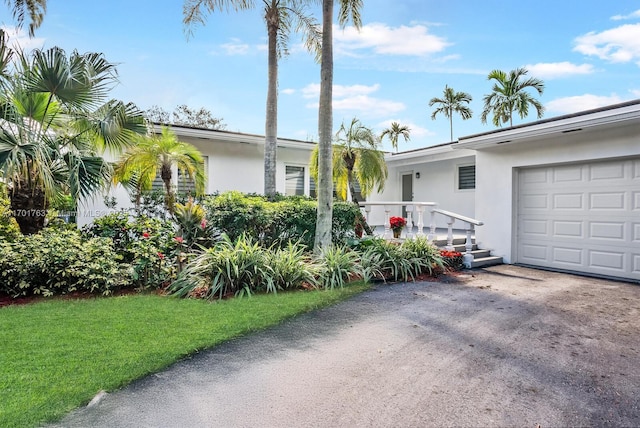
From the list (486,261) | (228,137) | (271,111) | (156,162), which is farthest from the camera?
(228,137)

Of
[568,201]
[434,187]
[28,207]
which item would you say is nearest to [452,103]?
[434,187]

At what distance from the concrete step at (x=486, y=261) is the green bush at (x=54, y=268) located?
733cm

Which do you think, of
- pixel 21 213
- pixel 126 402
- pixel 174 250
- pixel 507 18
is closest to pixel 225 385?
pixel 126 402

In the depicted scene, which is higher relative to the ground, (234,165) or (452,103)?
(452,103)

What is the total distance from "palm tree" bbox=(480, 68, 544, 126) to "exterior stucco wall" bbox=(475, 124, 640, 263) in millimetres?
11391

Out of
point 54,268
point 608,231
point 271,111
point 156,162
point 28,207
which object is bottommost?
point 54,268

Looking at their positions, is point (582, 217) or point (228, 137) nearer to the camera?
point (582, 217)

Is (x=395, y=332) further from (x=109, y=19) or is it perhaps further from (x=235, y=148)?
(x=109, y=19)

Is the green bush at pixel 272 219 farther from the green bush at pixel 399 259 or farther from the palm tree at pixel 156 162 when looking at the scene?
the palm tree at pixel 156 162

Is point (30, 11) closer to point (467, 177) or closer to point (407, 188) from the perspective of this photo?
point (407, 188)

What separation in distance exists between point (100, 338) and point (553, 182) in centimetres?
924

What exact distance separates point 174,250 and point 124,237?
102cm

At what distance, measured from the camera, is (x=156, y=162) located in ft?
29.5

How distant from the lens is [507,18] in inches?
395
